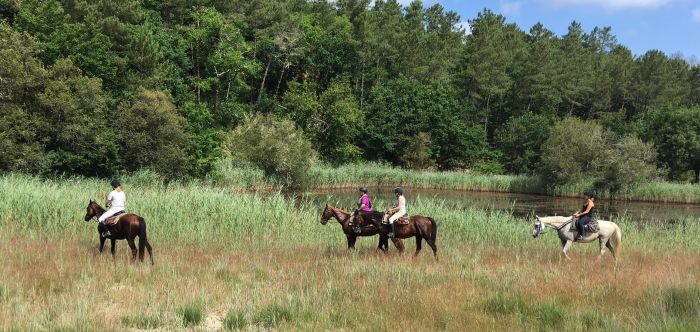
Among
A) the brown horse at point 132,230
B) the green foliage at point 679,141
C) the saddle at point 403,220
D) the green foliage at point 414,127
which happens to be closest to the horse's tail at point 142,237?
the brown horse at point 132,230

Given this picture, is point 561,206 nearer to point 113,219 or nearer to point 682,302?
point 682,302

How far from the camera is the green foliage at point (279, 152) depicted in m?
38.3

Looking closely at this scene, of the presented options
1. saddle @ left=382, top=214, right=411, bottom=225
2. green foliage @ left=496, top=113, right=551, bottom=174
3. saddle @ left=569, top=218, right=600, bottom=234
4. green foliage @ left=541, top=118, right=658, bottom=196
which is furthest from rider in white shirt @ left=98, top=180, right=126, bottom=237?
green foliage @ left=496, top=113, right=551, bottom=174

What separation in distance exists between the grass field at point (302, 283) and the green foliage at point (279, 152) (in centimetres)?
2183

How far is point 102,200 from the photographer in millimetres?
18719

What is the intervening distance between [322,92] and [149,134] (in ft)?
125

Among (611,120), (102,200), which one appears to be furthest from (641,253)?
(611,120)

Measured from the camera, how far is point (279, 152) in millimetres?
38031

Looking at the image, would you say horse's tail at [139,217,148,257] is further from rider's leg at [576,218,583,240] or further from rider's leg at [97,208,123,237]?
rider's leg at [576,218,583,240]

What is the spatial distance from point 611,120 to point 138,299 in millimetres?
71396

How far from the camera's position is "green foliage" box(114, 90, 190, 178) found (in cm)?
2967

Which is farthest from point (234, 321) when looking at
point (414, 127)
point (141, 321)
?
point (414, 127)

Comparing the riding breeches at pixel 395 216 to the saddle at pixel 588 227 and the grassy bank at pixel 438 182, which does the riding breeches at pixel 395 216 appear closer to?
the saddle at pixel 588 227

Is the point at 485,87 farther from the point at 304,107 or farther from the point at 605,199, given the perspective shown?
the point at 605,199
